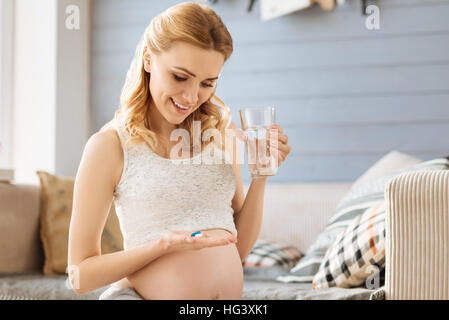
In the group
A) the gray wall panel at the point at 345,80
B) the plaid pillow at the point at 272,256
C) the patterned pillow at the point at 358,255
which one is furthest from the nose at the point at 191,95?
the gray wall panel at the point at 345,80

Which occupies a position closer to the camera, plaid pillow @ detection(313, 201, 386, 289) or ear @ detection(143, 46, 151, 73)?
ear @ detection(143, 46, 151, 73)

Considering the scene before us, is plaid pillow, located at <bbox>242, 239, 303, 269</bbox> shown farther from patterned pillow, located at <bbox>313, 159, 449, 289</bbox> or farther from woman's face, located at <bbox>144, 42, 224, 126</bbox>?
woman's face, located at <bbox>144, 42, 224, 126</bbox>

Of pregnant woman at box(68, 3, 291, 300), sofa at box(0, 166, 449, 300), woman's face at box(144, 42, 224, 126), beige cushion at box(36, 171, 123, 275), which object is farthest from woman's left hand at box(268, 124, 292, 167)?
beige cushion at box(36, 171, 123, 275)

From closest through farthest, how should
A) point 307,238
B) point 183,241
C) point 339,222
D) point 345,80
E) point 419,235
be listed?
point 183,241
point 419,235
point 339,222
point 307,238
point 345,80

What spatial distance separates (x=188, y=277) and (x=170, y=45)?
1.14 feet

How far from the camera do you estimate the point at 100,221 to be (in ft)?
2.75

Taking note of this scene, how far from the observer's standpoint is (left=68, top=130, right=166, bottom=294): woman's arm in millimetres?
Answer: 799

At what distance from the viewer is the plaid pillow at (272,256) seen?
1975 mm

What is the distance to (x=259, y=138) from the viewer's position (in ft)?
2.93

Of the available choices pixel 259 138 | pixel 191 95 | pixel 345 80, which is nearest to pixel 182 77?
pixel 191 95

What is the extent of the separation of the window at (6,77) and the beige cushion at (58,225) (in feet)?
1.77

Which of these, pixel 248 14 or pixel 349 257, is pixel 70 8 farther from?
pixel 349 257

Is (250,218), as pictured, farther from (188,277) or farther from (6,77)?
(6,77)

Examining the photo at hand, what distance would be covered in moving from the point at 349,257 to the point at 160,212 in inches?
29.6
